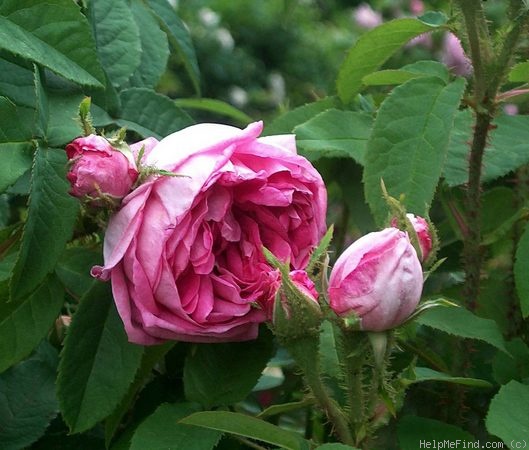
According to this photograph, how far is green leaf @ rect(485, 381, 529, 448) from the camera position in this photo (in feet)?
1.93

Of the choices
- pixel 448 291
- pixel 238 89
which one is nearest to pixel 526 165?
pixel 448 291

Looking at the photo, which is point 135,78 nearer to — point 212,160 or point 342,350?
point 212,160

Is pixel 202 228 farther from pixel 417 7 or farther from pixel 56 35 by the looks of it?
pixel 417 7

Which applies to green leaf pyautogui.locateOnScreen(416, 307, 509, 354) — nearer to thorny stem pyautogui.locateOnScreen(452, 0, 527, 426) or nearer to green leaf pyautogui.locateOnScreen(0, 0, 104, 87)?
thorny stem pyautogui.locateOnScreen(452, 0, 527, 426)

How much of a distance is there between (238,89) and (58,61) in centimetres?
457

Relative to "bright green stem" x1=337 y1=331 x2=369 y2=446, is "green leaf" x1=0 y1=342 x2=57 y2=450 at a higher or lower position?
lower

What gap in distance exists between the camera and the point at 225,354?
26.9 inches

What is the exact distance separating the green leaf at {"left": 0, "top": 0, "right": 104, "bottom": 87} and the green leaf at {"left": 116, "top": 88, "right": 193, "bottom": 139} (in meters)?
0.07

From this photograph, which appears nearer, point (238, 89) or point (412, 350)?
point (412, 350)

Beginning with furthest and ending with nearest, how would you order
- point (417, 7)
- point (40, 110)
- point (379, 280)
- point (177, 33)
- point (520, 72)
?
point (417, 7) < point (177, 33) < point (520, 72) < point (40, 110) < point (379, 280)

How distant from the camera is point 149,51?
86cm

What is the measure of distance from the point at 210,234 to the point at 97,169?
0.28 feet

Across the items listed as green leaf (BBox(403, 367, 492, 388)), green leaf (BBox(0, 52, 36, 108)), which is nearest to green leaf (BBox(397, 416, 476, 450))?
green leaf (BBox(403, 367, 492, 388))

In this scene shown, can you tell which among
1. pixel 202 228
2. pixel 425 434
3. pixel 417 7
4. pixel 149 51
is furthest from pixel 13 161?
pixel 417 7
